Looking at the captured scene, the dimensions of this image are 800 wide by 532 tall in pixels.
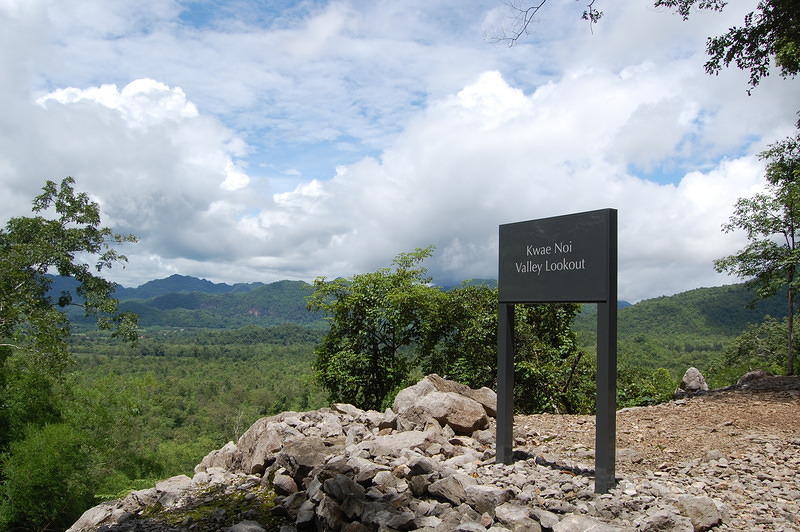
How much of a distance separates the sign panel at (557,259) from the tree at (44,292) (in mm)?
15938

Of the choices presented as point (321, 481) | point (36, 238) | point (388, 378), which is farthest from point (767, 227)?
point (36, 238)

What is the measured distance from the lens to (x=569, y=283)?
20.8ft

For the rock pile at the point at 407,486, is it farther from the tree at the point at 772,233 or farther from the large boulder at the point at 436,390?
the tree at the point at 772,233

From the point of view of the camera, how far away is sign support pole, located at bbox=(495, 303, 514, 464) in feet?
22.4

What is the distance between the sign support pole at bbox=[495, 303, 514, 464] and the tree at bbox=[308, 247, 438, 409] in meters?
6.89

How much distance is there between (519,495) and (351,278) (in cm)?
1033

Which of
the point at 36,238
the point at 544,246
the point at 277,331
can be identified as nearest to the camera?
the point at 544,246

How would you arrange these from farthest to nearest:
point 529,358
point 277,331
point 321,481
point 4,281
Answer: point 277,331 → point 4,281 → point 529,358 → point 321,481

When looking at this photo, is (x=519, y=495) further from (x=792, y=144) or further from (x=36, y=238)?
(x=36, y=238)

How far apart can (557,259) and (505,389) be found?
6.23 ft

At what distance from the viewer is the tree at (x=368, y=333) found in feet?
46.9

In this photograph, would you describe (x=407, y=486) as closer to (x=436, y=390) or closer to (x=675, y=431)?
(x=436, y=390)

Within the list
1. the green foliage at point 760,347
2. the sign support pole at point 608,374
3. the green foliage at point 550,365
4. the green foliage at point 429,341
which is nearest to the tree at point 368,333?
the green foliage at point 429,341

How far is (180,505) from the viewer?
23.6ft
